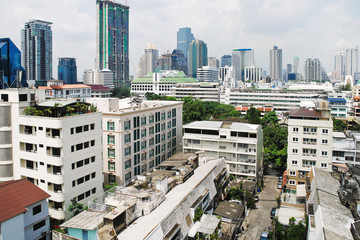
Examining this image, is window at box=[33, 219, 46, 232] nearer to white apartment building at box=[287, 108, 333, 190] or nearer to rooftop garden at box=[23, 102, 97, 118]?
rooftop garden at box=[23, 102, 97, 118]

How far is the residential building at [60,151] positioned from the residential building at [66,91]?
7099 centimetres

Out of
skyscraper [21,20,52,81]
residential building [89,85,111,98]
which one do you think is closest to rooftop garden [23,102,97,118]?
residential building [89,85,111,98]

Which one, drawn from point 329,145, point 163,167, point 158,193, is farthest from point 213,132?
point 158,193

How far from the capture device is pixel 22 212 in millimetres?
22609

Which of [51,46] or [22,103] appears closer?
[22,103]

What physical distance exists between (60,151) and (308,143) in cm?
→ 3143

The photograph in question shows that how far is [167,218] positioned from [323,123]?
27.3 m

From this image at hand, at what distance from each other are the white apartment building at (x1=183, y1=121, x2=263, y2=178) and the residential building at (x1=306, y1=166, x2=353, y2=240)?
1028 cm

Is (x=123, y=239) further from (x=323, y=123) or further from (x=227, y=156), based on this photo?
(x=323, y=123)

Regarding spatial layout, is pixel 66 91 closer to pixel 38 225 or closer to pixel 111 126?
pixel 111 126

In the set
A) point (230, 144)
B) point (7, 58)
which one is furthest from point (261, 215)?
point (7, 58)

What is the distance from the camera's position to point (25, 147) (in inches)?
1210

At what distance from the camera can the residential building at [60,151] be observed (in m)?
28.5

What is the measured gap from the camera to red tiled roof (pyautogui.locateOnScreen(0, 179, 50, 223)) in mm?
21883
